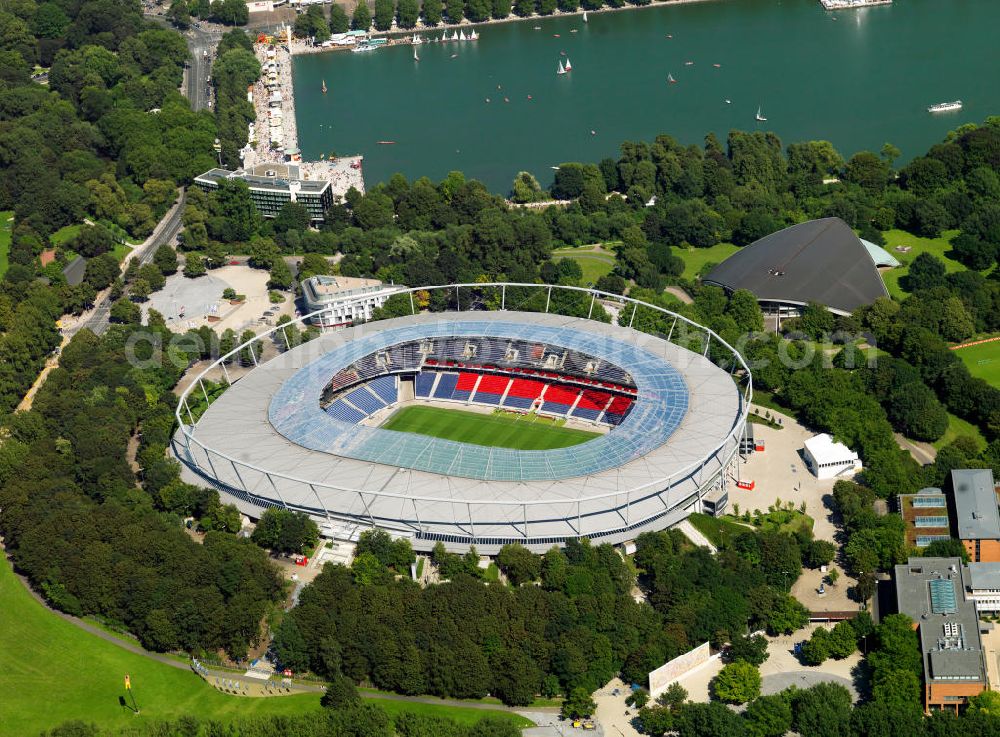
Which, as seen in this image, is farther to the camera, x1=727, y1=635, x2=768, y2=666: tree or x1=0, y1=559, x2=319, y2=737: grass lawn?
x1=0, y1=559, x2=319, y2=737: grass lawn

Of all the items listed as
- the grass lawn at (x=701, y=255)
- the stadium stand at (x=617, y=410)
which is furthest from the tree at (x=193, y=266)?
the stadium stand at (x=617, y=410)

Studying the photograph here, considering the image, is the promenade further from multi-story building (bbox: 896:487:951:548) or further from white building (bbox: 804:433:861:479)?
multi-story building (bbox: 896:487:951:548)

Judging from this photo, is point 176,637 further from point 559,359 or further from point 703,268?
point 703,268

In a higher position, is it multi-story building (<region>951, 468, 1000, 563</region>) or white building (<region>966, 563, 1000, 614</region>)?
multi-story building (<region>951, 468, 1000, 563</region>)

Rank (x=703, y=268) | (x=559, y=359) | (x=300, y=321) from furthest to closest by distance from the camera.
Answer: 1. (x=703, y=268)
2. (x=300, y=321)
3. (x=559, y=359)

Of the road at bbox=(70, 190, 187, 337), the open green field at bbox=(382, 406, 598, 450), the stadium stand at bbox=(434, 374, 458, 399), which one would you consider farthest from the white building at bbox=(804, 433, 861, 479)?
the road at bbox=(70, 190, 187, 337)

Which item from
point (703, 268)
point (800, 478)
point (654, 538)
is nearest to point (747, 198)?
point (703, 268)
